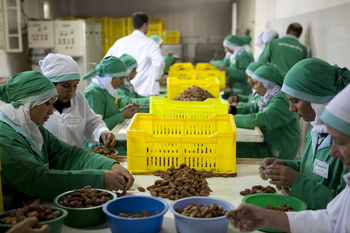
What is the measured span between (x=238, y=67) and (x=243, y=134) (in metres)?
3.73

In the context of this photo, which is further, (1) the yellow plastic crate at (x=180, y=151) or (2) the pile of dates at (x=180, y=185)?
(1) the yellow plastic crate at (x=180, y=151)

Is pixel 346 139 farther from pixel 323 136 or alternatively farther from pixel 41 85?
pixel 41 85

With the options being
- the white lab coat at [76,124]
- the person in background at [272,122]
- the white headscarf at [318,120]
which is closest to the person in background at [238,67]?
the person in background at [272,122]

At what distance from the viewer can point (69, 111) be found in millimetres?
2674

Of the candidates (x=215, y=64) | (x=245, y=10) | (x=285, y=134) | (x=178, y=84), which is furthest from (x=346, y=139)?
(x=245, y=10)

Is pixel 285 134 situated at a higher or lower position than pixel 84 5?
lower

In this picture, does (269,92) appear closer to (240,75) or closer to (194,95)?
(194,95)

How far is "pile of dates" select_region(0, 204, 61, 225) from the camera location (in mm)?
1192

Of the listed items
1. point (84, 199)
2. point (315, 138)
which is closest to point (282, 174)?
point (315, 138)

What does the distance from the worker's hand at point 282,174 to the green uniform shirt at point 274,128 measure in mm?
1395

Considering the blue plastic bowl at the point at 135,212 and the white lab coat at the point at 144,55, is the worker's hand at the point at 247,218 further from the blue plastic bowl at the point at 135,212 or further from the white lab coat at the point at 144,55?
the white lab coat at the point at 144,55

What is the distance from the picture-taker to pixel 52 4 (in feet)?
33.0

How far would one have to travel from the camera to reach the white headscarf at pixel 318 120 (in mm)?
1657

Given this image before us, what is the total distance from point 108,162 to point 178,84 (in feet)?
8.20
